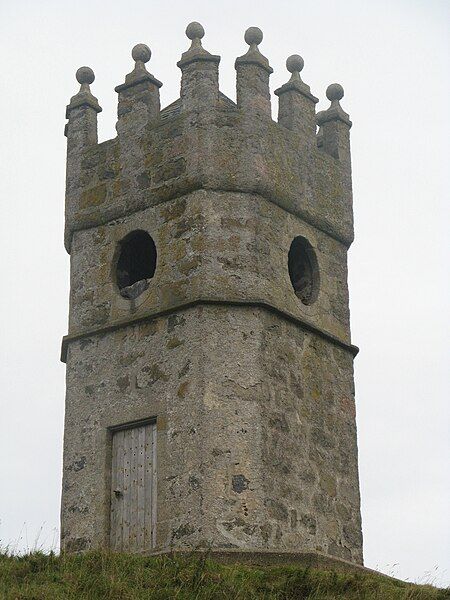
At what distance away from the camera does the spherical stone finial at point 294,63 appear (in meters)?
19.8

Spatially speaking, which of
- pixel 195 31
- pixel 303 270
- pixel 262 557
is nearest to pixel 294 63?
pixel 195 31

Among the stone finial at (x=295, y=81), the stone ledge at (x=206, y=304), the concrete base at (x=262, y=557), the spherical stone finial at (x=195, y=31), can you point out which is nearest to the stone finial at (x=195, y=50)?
the spherical stone finial at (x=195, y=31)

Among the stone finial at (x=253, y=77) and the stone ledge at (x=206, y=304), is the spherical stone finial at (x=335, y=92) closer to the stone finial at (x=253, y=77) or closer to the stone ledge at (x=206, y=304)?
the stone finial at (x=253, y=77)

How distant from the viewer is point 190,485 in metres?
16.9

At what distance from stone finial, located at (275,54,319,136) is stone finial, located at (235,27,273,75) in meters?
0.57

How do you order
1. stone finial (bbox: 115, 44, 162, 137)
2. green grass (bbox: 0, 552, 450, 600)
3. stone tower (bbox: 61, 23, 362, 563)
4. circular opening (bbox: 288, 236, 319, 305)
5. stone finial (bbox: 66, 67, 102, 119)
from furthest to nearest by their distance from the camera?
stone finial (bbox: 66, 67, 102, 119)
stone finial (bbox: 115, 44, 162, 137)
circular opening (bbox: 288, 236, 319, 305)
stone tower (bbox: 61, 23, 362, 563)
green grass (bbox: 0, 552, 450, 600)

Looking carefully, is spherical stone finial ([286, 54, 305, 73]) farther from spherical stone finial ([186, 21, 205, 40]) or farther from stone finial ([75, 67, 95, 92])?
stone finial ([75, 67, 95, 92])

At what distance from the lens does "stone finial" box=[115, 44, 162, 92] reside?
1939 centimetres

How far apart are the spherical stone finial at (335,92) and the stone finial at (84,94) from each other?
9.84 feet

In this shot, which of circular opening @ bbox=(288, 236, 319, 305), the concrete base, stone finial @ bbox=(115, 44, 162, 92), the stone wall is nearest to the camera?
the concrete base

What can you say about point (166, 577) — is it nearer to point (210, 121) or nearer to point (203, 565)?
point (203, 565)

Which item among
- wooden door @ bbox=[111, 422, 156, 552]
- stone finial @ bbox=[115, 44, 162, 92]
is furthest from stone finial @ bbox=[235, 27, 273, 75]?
wooden door @ bbox=[111, 422, 156, 552]

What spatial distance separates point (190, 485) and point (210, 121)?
4.44m

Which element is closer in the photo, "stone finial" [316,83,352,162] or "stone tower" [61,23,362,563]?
"stone tower" [61,23,362,563]
